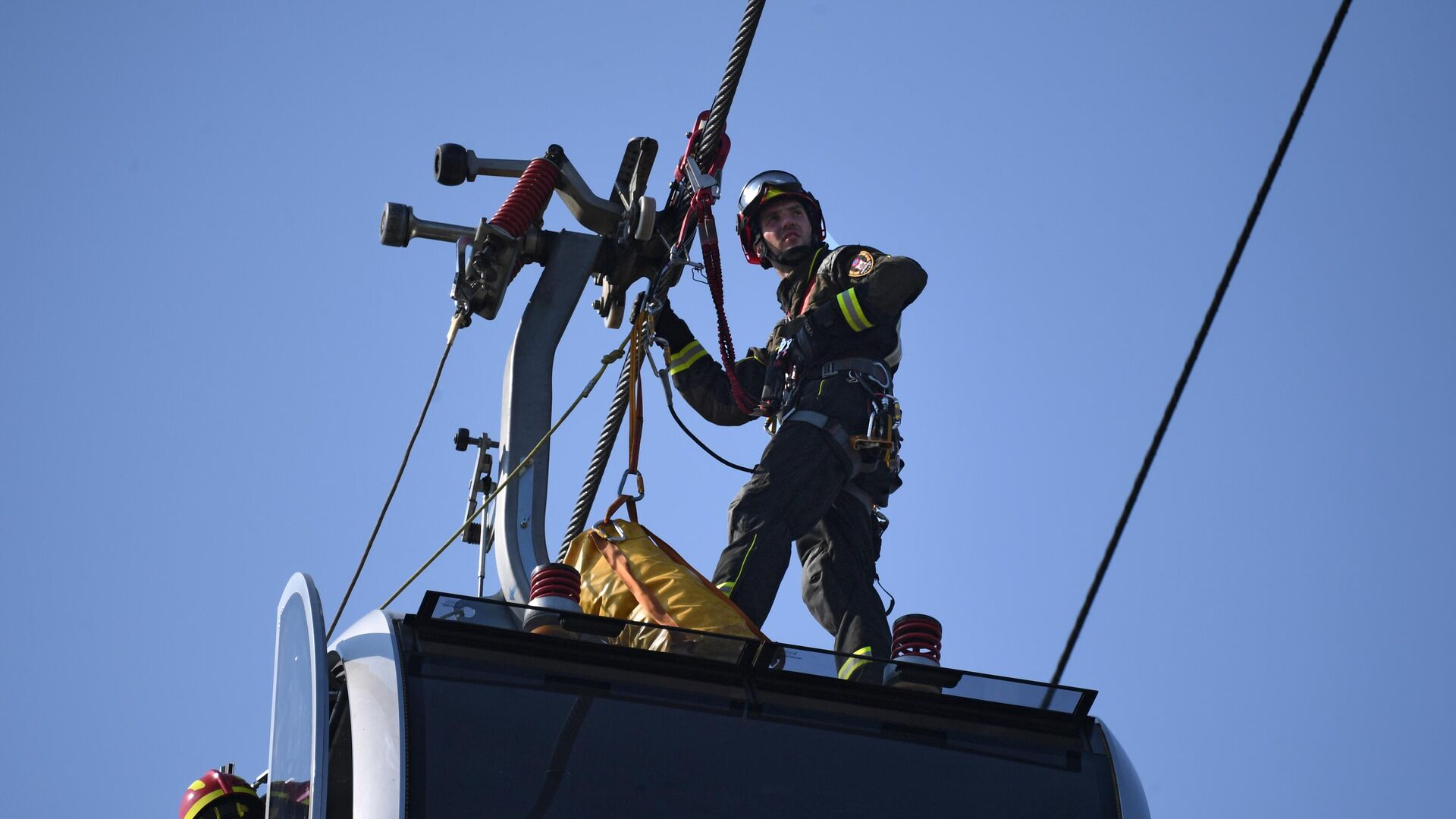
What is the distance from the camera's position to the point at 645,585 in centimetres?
644

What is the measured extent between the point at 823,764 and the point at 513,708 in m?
0.82

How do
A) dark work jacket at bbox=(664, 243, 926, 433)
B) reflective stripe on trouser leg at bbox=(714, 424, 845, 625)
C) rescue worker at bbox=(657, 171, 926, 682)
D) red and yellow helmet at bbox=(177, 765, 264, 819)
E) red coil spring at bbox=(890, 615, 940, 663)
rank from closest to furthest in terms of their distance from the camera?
1. red and yellow helmet at bbox=(177, 765, 264, 819)
2. red coil spring at bbox=(890, 615, 940, 663)
3. reflective stripe on trouser leg at bbox=(714, 424, 845, 625)
4. rescue worker at bbox=(657, 171, 926, 682)
5. dark work jacket at bbox=(664, 243, 926, 433)

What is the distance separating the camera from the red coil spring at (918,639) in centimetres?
578

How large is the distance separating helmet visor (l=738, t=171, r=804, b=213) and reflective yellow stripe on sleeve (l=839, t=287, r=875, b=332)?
0.81 meters

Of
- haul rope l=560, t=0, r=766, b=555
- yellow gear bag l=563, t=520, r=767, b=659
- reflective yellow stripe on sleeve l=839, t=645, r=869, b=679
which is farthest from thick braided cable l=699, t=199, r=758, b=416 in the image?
reflective yellow stripe on sleeve l=839, t=645, r=869, b=679

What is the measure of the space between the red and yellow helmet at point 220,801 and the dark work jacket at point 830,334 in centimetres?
316

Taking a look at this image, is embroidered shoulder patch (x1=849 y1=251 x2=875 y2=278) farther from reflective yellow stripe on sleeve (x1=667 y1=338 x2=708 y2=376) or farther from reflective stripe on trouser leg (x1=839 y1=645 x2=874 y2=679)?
reflective stripe on trouser leg (x1=839 y1=645 x2=874 y2=679)

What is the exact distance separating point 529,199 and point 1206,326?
2.76m

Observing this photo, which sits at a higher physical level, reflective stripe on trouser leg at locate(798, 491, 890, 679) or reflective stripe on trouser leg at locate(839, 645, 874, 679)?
reflective stripe on trouser leg at locate(798, 491, 890, 679)

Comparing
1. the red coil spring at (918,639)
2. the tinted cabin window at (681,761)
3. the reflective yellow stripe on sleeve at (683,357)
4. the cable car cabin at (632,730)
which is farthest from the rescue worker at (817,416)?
the tinted cabin window at (681,761)

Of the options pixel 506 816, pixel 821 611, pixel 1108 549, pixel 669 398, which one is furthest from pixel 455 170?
pixel 506 816

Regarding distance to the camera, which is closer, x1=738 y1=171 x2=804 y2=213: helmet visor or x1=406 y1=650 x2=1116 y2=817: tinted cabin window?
x1=406 y1=650 x2=1116 y2=817: tinted cabin window

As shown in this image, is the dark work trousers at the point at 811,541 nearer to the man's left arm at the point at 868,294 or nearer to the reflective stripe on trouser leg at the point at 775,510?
the reflective stripe on trouser leg at the point at 775,510

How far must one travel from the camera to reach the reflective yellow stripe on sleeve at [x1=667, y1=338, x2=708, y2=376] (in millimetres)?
8352
